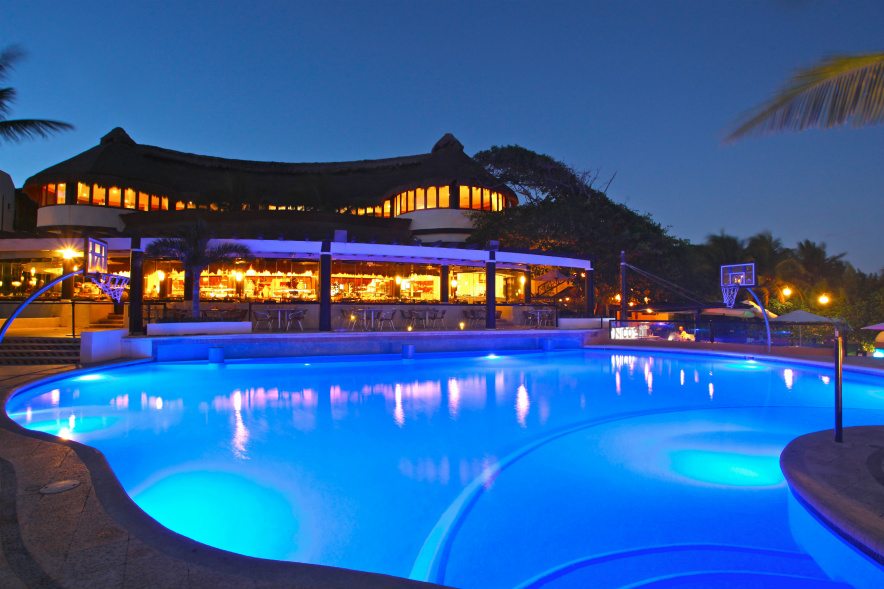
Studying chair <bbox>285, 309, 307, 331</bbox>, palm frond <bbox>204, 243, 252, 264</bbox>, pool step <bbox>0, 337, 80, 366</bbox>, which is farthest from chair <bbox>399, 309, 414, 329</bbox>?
pool step <bbox>0, 337, 80, 366</bbox>

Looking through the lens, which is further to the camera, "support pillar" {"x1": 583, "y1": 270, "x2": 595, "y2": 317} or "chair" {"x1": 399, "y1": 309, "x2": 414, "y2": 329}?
"support pillar" {"x1": 583, "y1": 270, "x2": 595, "y2": 317}

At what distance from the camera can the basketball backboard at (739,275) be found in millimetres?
15203

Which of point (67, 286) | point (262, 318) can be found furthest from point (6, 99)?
point (262, 318)

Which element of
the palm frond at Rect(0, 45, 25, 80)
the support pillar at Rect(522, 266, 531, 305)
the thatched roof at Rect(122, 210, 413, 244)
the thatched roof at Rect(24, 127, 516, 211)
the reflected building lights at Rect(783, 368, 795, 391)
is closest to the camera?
the reflected building lights at Rect(783, 368, 795, 391)

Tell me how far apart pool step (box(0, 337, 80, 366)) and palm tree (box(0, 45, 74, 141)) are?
466 centimetres

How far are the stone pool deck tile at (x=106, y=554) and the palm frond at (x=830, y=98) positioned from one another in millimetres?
4374

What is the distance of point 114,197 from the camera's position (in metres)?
25.0

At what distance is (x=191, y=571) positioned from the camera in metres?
2.15

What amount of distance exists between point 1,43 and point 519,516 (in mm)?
15428

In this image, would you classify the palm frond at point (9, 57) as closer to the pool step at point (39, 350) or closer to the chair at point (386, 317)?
the pool step at point (39, 350)

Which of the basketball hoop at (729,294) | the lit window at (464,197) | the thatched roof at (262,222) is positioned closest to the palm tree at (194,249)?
the thatched roof at (262,222)

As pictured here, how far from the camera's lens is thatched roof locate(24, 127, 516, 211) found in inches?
1019

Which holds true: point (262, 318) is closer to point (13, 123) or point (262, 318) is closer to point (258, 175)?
point (13, 123)

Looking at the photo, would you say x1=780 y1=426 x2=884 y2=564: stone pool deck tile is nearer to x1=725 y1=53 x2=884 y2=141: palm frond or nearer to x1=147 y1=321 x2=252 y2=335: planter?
x1=725 y1=53 x2=884 y2=141: palm frond
